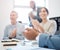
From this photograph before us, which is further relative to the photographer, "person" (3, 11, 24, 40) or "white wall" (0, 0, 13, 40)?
"white wall" (0, 0, 13, 40)

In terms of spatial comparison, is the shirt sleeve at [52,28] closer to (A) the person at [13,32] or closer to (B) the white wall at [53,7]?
(A) the person at [13,32]

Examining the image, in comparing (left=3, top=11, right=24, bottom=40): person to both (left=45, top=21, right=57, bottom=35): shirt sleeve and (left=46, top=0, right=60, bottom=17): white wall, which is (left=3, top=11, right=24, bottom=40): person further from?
(left=46, top=0, right=60, bottom=17): white wall

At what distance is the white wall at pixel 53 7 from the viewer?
402cm

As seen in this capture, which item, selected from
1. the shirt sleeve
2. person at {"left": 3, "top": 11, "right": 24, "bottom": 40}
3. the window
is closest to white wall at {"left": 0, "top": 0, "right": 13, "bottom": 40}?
the window

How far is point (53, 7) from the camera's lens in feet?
13.3

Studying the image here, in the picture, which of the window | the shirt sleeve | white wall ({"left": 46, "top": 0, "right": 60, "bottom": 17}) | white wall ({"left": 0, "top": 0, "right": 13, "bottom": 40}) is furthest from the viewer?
white wall ({"left": 46, "top": 0, "right": 60, "bottom": 17})

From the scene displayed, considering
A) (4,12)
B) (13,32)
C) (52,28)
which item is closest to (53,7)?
(4,12)

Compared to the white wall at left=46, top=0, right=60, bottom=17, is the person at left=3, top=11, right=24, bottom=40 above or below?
below

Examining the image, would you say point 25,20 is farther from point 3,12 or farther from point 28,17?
point 3,12

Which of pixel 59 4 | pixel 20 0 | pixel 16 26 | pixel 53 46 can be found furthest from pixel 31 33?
pixel 59 4

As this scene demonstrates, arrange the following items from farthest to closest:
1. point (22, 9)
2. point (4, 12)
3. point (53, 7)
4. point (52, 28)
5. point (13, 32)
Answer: point (53, 7) < point (22, 9) < point (4, 12) < point (13, 32) < point (52, 28)

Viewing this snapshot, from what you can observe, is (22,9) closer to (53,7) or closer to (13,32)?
(53,7)

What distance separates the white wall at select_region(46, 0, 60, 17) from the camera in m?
4.02

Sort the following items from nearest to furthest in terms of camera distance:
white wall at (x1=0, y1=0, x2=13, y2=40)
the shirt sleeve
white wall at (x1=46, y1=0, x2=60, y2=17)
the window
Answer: the shirt sleeve
white wall at (x1=0, y1=0, x2=13, y2=40)
the window
white wall at (x1=46, y1=0, x2=60, y2=17)
